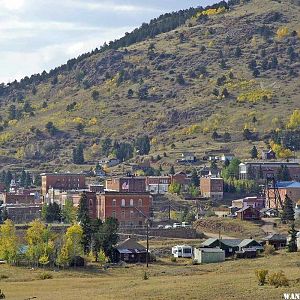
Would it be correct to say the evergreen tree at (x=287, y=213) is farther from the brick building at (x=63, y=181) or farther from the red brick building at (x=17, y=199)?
the brick building at (x=63, y=181)

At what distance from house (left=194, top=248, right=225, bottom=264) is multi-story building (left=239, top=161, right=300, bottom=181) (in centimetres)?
7139

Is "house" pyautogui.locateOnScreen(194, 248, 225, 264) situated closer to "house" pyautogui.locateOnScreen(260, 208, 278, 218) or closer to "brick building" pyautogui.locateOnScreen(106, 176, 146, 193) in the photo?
"house" pyautogui.locateOnScreen(260, 208, 278, 218)

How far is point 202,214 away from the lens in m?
142

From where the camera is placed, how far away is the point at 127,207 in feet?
444

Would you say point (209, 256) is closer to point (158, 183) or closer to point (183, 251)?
point (183, 251)

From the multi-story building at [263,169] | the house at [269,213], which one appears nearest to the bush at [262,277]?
the house at [269,213]

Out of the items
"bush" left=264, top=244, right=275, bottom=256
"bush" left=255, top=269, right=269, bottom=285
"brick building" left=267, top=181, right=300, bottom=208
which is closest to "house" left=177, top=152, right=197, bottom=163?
"brick building" left=267, top=181, right=300, bottom=208

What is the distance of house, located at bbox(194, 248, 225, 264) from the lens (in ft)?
319

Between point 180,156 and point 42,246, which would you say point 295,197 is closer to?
point 180,156

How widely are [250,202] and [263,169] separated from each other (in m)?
25.9

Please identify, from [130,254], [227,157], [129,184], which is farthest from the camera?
[227,157]

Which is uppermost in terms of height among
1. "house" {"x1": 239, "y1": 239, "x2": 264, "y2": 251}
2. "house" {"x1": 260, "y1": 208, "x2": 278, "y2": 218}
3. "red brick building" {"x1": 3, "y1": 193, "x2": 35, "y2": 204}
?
"red brick building" {"x1": 3, "y1": 193, "x2": 35, "y2": 204}

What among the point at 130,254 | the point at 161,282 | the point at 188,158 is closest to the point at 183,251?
the point at 130,254

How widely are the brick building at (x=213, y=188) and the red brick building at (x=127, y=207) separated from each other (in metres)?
23.9
